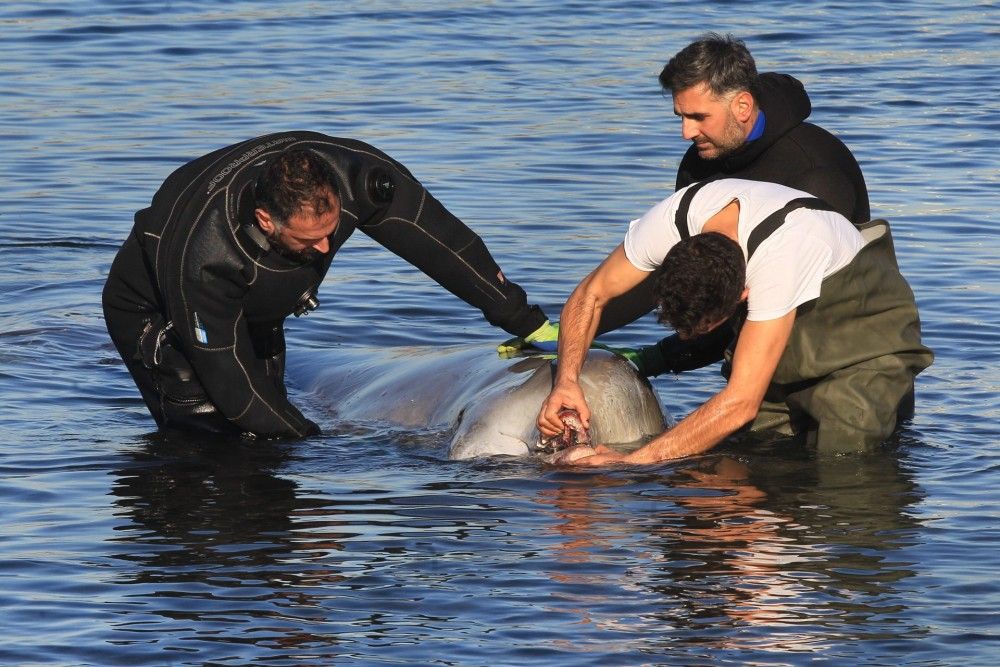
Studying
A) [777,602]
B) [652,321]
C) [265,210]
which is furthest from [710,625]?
[652,321]

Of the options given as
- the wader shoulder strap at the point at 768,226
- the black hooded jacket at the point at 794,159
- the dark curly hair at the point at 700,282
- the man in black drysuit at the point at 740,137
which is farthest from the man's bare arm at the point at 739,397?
the black hooded jacket at the point at 794,159

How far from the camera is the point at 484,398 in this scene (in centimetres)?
759

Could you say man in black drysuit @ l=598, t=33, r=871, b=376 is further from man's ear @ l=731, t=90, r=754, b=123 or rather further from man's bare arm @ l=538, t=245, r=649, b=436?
man's bare arm @ l=538, t=245, r=649, b=436

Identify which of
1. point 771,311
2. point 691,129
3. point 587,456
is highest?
point 691,129

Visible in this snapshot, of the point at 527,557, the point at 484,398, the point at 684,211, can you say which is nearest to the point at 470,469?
the point at 484,398

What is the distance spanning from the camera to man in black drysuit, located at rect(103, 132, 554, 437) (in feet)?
23.3

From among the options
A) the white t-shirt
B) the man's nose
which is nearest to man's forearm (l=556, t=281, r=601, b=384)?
the white t-shirt

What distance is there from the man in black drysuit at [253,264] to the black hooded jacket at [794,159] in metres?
1.28

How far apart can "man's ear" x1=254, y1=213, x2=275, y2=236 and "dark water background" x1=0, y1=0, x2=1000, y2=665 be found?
3.94 feet

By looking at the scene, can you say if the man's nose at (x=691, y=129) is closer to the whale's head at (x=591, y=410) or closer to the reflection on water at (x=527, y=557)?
the whale's head at (x=591, y=410)

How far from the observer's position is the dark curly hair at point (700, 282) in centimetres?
630

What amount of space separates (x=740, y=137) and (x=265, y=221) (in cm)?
220

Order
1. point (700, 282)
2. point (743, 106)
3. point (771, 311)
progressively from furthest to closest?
point (743, 106)
point (771, 311)
point (700, 282)

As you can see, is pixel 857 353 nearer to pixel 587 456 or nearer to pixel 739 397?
pixel 739 397
